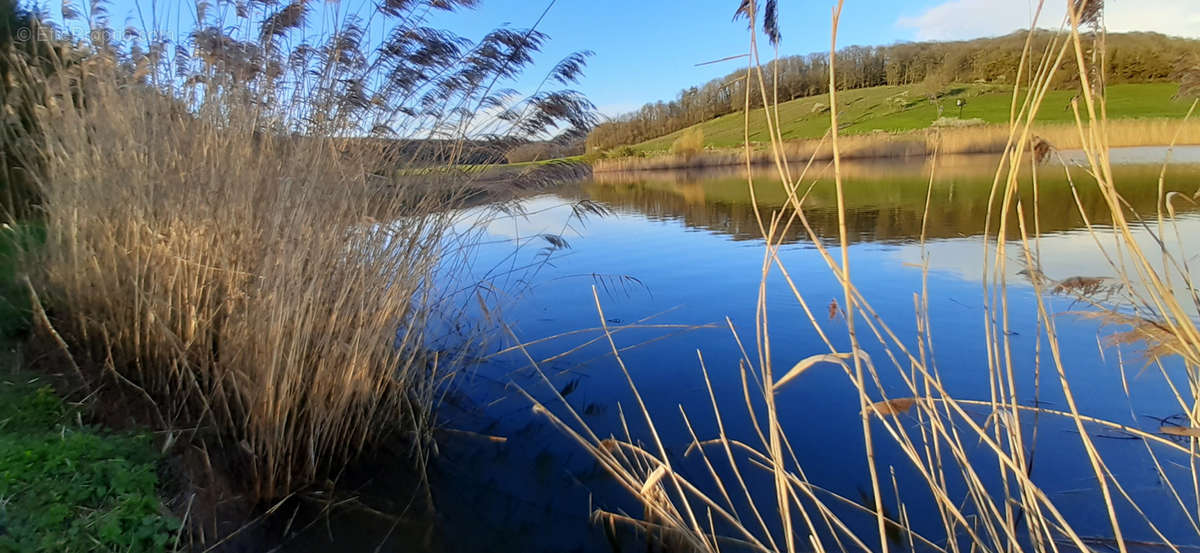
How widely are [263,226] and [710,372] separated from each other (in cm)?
282

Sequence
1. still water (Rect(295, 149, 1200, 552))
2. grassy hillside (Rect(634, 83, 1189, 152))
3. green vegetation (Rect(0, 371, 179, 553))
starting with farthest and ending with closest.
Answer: grassy hillside (Rect(634, 83, 1189, 152)) < still water (Rect(295, 149, 1200, 552)) < green vegetation (Rect(0, 371, 179, 553))

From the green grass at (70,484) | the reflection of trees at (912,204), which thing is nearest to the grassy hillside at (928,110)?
the reflection of trees at (912,204)

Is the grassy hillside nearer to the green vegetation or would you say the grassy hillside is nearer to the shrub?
the shrub

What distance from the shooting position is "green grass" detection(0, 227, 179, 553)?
73.0 inches

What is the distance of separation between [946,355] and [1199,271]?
2.86 meters

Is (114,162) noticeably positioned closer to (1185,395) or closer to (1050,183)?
(1185,395)

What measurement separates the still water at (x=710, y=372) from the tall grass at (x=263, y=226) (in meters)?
0.47

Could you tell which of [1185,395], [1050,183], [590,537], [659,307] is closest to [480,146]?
[590,537]

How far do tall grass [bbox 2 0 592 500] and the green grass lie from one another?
10.9 inches

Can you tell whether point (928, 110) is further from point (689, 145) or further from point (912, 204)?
point (912, 204)

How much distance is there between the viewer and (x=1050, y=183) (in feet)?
45.3

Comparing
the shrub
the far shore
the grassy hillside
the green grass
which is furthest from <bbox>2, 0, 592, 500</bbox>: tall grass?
the shrub

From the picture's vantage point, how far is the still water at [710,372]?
2494mm

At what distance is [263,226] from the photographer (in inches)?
102
